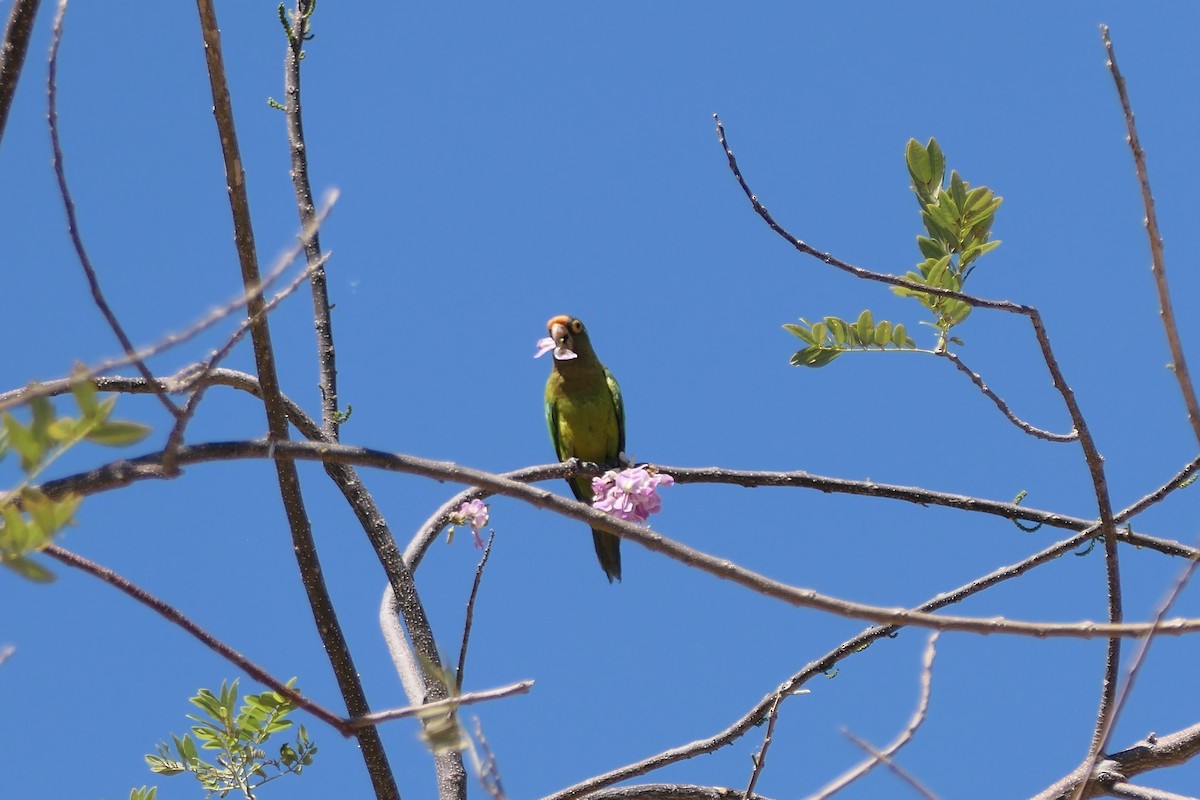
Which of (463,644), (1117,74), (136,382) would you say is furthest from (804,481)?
(1117,74)

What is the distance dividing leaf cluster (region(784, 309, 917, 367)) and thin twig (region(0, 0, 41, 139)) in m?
2.43

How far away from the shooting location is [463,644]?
9.34 feet

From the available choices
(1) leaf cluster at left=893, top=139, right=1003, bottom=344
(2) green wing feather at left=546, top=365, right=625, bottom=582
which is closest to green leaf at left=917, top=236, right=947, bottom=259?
(1) leaf cluster at left=893, top=139, right=1003, bottom=344

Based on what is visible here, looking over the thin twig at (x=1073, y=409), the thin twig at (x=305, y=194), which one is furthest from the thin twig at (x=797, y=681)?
the thin twig at (x=305, y=194)

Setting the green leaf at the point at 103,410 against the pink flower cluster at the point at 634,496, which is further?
the pink flower cluster at the point at 634,496

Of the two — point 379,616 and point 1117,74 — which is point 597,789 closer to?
point 379,616

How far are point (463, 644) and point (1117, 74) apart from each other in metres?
1.83

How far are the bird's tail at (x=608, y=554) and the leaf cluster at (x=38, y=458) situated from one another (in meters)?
4.50

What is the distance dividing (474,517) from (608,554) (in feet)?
6.87

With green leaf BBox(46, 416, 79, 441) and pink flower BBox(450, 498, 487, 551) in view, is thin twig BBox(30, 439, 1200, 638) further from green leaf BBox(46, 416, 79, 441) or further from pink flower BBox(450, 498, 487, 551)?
pink flower BBox(450, 498, 487, 551)

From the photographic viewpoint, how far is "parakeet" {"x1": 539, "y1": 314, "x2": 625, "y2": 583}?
6520 millimetres

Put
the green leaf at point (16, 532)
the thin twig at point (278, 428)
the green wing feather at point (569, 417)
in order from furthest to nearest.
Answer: the green wing feather at point (569, 417), the thin twig at point (278, 428), the green leaf at point (16, 532)

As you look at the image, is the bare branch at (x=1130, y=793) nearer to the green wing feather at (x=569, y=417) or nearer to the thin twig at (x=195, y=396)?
the thin twig at (x=195, y=396)

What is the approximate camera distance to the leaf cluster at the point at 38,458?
55.3 inches
